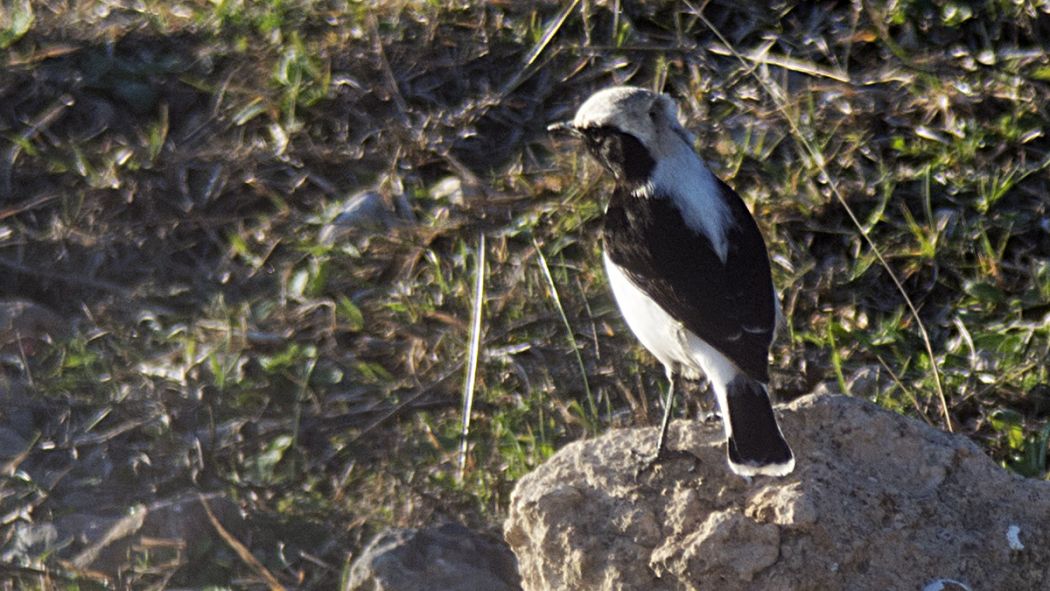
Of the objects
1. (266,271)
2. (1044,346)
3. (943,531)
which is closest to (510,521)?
(943,531)

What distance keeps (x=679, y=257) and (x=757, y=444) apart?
77 cm

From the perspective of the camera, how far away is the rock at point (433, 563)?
14.2ft

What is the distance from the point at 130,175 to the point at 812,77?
2.57m

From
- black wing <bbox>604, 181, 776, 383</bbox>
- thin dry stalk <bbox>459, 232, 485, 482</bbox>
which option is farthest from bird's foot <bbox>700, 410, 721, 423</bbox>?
thin dry stalk <bbox>459, 232, 485, 482</bbox>

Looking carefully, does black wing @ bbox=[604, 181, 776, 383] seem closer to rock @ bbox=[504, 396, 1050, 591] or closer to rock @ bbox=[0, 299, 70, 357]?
rock @ bbox=[504, 396, 1050, 591]

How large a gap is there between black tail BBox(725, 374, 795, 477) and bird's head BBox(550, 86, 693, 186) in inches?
33.8

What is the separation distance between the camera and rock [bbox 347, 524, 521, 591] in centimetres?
432

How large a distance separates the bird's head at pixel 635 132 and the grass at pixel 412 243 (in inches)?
32.3

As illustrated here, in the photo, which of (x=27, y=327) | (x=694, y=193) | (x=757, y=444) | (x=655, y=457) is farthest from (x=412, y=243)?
(x=757, y=444)

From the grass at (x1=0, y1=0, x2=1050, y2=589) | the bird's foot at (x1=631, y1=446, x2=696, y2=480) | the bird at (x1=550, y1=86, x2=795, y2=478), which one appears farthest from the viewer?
the grass at (x1=0, y1=0, x2=1050, y2=589)

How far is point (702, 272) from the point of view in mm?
4332

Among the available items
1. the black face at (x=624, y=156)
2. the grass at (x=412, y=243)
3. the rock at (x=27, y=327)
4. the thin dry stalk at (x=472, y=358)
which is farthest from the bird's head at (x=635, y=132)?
the rock at (x=27, y=327)

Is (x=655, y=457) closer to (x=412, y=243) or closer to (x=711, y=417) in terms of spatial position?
(x=711, y=417)

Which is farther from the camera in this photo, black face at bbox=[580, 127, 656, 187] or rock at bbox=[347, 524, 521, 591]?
black face at bbox=[580, 127, 656, 187]
